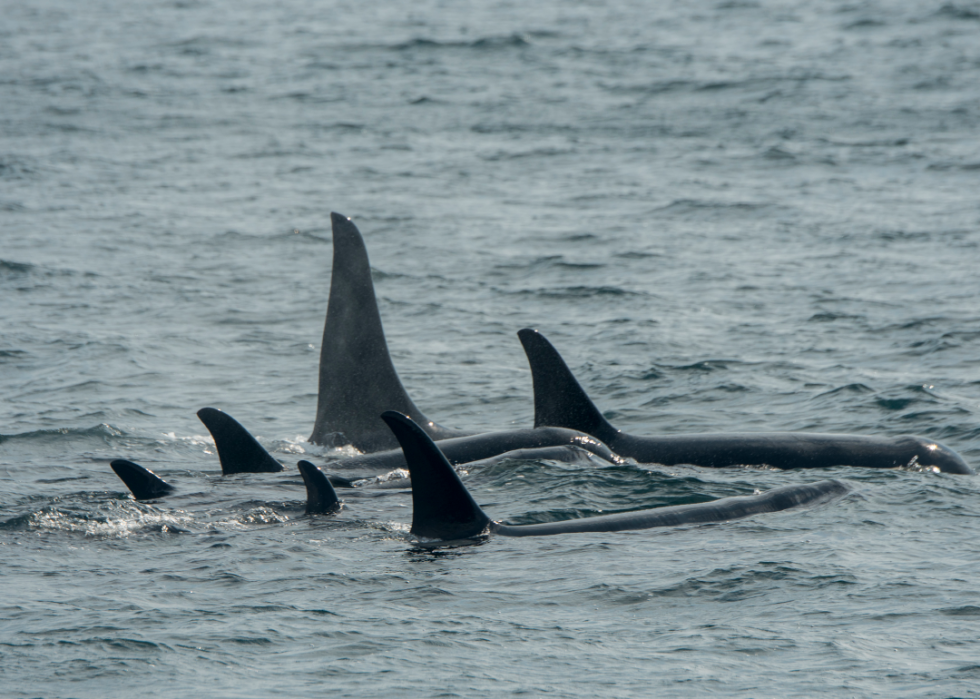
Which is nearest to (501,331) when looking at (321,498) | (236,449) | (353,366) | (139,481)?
(353,366)

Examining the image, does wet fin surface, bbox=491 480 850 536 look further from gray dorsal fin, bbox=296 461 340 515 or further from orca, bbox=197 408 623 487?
orca, bbox=197 408 623 487

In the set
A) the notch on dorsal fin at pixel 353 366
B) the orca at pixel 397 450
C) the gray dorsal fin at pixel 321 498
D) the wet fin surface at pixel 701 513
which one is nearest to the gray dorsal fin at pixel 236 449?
the orca at pixel 397 450

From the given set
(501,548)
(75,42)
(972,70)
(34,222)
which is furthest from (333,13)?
(501,548)

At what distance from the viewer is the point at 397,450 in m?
11.2

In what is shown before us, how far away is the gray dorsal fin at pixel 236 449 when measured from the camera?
33.4ft

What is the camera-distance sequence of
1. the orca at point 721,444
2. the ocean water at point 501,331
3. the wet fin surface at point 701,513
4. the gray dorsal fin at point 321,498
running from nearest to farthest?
the ocean water at point 501,331 → the wet fin surface at point 701,513 → the gray dorsal fin at point 321,498 → the orca at point 721,444

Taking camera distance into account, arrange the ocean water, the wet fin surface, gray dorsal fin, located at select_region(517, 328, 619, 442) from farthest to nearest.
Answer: gray dorsal fin, located at select_region(517, 328, 619, 442) < the wet fin surface < the ocean water

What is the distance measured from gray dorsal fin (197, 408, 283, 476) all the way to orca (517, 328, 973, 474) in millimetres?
2320

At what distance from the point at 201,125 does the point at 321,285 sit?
13.5 m

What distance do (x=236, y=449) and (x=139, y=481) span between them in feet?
3.08

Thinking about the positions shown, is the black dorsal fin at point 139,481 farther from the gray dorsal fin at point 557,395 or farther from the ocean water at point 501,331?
the gray dorsal fin at point 557,395

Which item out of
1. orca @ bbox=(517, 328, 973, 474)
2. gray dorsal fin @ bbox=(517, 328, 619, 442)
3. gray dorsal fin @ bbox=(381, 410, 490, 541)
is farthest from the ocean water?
gray dorsal fin @ bbox=(517, 328, 619, 442)

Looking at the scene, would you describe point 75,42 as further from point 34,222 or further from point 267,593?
point 267,593

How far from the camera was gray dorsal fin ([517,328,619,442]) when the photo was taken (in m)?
11.1
